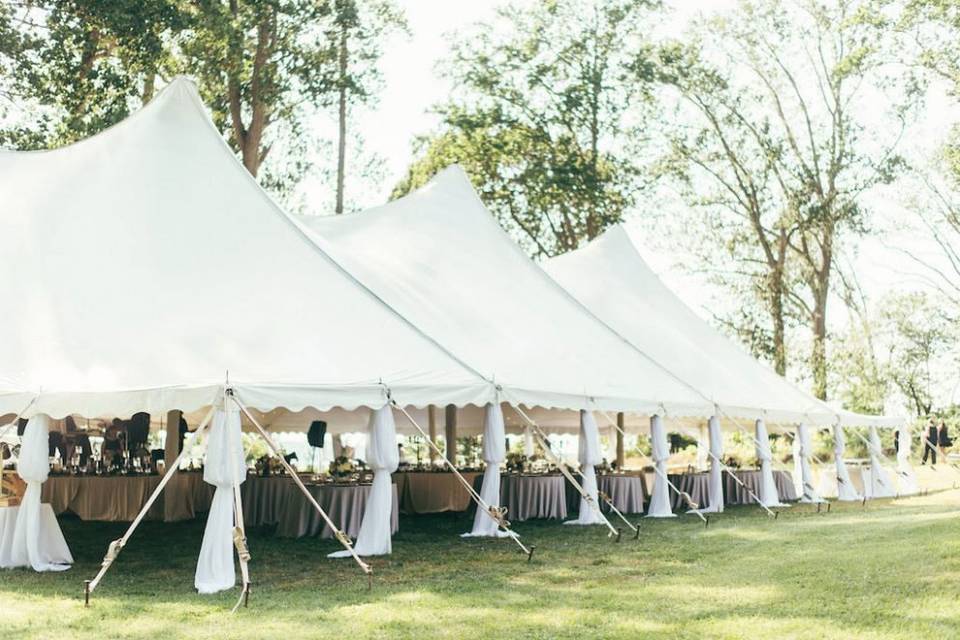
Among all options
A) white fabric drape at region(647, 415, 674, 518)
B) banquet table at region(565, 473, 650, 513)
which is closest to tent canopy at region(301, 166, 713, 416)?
white fabric drape at region(647, 415, 674, 518)

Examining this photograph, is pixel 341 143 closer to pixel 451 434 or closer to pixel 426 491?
pixel 451 434

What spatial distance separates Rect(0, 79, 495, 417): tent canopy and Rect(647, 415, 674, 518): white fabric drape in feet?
15.3

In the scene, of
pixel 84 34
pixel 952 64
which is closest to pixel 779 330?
pixel 952 64

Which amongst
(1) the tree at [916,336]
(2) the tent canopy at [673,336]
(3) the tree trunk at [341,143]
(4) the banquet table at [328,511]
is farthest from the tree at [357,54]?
(1) the tree at [916,336]

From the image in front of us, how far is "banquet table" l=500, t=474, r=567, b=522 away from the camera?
1588 centimetres

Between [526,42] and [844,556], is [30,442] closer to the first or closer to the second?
[844,556]

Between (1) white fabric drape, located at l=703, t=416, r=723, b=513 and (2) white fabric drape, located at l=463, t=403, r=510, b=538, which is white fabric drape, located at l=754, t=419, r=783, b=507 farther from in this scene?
(2) white fabric drape, located at l=463, t=403, r=510, b=538

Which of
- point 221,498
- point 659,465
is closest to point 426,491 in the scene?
point 659,465

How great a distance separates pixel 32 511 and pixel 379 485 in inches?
125

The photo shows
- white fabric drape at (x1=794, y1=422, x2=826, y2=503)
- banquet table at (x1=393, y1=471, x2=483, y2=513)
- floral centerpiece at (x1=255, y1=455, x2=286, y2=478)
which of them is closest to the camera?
floral centerpiece at (x1=255, y1=455, x2=286, y2=478)

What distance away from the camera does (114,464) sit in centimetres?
1631

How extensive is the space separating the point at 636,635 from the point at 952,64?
66.9 feet

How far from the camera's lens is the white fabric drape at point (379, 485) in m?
10.8

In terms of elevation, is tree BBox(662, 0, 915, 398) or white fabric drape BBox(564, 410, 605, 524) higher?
tree BBox(662, 0, 915, 398)
